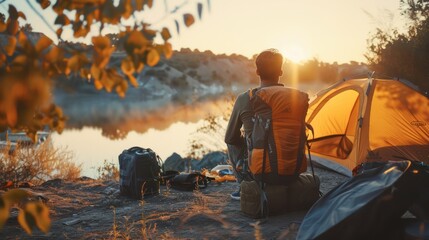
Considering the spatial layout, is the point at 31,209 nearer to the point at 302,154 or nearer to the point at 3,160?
the point at 302,154

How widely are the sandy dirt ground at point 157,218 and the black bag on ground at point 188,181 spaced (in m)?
0.12

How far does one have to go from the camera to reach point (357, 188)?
3.25 meters

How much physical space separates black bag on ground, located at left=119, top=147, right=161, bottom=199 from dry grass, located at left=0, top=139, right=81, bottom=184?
298 cm

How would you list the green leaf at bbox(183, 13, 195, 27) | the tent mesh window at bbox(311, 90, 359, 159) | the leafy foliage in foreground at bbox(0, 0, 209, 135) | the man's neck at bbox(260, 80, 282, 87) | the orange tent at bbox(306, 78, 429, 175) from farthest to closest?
the tent mesh window at bbox(311, 90, 359, 159)
the orange tent at bbox(306, 78, 429, 175)
the man's neck at bbox(260, 80, 282, 87)
the green leaf at bbox(183, 13, 195, 27)
the leafy foliage in foreground at bbox(0, 0, 209, 135)

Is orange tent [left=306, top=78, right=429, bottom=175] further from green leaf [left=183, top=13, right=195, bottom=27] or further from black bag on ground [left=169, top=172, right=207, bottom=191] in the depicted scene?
green leaf [left=183, top=13, right=195, bottom=27]

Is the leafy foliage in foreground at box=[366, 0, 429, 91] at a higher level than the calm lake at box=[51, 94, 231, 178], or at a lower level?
higher

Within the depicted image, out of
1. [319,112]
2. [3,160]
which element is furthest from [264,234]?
[3,160]

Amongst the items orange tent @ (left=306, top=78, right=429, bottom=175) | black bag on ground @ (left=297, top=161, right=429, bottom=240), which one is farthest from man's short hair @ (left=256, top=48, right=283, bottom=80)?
orange tent @ (left=306, top=78, right=429, bottom=175)

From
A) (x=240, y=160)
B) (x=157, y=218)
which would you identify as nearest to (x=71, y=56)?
(x=157, y=218)

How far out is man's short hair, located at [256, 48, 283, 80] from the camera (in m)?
4.63

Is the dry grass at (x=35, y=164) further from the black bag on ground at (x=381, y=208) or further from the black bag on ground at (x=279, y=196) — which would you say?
the black bag on ground at (x=381, y=208)

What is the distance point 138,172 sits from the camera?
5793mm

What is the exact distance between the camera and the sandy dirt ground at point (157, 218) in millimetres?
4191

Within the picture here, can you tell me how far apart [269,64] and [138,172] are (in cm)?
230
